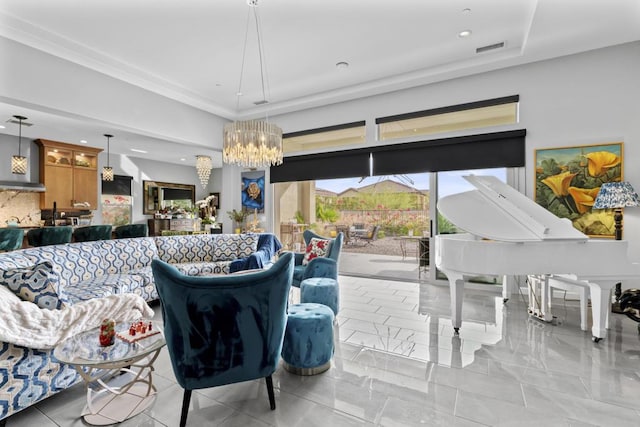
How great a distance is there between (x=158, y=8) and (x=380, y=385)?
14.1ft

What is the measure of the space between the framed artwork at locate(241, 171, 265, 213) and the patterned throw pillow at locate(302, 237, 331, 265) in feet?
9.00

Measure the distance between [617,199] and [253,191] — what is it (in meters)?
6.25

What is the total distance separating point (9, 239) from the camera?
4570 mm

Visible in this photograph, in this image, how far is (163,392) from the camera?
85.7 inches

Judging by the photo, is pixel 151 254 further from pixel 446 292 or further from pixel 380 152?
pixel 446 292

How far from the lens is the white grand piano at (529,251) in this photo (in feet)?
8.96

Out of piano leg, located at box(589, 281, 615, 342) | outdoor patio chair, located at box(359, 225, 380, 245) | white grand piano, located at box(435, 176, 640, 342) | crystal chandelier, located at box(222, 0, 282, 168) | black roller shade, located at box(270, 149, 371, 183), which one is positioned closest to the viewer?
white grand piano, located at box(435, 176, 640, 342)

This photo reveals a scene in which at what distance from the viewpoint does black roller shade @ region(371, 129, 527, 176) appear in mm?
4453

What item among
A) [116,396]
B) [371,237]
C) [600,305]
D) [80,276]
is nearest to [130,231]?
[80,276]

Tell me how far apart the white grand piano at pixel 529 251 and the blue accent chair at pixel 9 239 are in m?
6.27

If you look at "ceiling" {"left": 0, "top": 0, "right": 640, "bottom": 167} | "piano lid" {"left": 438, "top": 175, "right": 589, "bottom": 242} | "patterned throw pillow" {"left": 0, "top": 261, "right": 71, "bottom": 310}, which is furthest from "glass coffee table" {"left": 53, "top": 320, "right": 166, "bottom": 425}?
"ceiling" {"left": 0, "top": 0, "right": 640, "bottom": 167}

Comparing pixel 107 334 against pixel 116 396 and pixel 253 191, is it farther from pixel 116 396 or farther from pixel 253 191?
pixel 253 191

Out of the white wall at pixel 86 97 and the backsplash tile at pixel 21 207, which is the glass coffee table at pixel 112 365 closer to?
the white wall at pixel 86 97

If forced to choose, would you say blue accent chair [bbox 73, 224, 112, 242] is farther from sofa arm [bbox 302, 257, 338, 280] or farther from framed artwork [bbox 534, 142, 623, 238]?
framed artwork [bbox 534, 142, 623, 238]
